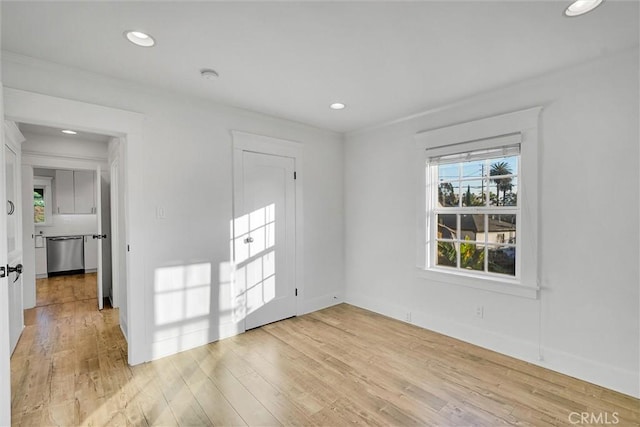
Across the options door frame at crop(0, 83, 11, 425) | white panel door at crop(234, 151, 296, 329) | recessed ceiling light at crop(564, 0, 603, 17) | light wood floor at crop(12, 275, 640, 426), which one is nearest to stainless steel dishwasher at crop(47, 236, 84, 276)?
light wood floor at crop(12, 275, 640, 426)

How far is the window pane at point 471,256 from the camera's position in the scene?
10.3 feet

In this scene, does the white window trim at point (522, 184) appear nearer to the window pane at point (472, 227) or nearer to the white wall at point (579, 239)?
the white wall at point (579, 239)

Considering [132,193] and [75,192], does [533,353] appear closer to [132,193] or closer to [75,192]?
[132,193]

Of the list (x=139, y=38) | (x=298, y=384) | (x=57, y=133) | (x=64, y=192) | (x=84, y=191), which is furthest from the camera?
(x=84, y=191)

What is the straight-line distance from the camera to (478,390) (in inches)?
90.4

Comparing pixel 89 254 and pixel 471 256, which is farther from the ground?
pixel 471 256

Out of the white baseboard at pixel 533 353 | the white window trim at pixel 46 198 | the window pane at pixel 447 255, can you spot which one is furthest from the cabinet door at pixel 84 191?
the window pane at pixel 447 255

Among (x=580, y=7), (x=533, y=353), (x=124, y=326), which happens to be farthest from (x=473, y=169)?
(x=124, y=326)

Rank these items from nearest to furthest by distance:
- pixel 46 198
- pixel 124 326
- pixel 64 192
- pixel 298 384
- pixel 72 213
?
pixel 298 384, pixel 124 326, pixel 46 198, pixel 64 192, pixel 72 213

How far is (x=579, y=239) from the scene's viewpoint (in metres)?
2.48

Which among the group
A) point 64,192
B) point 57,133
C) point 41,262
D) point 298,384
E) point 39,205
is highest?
point 57,133

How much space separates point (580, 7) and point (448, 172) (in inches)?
70.9

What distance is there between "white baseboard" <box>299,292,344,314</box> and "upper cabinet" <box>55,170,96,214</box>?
221 inches

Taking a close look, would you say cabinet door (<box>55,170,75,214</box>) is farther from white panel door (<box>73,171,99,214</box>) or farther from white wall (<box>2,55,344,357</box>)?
white wall (<box>2,55,344,357</box>)
